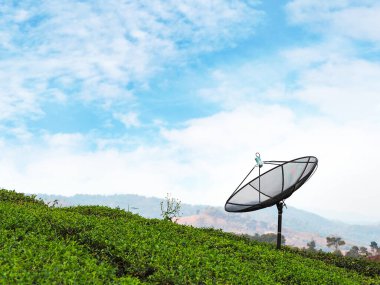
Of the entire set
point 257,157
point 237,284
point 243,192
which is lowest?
point 237,284

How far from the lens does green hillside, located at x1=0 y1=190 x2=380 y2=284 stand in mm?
7816

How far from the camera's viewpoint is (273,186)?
18688mm

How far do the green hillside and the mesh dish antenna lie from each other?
3746 millimetres

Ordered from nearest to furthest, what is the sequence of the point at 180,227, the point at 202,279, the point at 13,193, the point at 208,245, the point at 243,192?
1. the point at 202,279
2. the point at 208,245
3. the point at 180,227
4. the point at 243,192
5. the point at 13,193

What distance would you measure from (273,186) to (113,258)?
10086 mm

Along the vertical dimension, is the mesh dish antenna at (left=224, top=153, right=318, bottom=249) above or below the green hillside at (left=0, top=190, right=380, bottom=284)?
above

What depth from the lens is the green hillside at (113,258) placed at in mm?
7816

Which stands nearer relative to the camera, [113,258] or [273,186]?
[113,258]

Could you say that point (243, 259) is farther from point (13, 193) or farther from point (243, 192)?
point (13, 193)

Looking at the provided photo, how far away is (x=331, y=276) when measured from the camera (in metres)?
12.7

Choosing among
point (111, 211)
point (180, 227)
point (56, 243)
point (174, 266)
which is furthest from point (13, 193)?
point (174, 266)

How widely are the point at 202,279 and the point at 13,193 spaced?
14485 mm

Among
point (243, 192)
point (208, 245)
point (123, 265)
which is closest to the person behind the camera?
point (123, 265)

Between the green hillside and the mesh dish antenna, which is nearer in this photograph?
the green hillside
